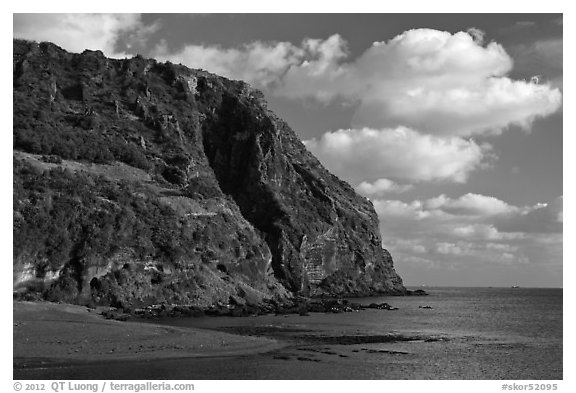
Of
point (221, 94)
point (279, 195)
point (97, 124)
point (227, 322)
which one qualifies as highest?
point (221, 94)

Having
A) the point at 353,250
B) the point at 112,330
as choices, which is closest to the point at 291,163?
the point at 353,250

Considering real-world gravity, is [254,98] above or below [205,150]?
above

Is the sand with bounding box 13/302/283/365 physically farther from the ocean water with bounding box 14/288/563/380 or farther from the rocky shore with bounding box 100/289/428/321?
the rocky shore with bounding box 100/289/428/321

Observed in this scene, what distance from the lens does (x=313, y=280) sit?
16812cm

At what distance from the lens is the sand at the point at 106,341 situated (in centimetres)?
4381

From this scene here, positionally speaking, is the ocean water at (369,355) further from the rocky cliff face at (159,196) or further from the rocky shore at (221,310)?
the rocky cliff face at (159,196)

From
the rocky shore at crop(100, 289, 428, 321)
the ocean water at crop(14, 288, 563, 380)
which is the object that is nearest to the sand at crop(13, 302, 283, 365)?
the ocean water at crop(14, 288, 563, 380)

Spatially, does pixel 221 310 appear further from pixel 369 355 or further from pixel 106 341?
pixel 369 355

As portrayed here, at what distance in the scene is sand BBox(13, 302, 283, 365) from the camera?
43.8 m

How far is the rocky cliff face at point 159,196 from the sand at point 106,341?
3140cm

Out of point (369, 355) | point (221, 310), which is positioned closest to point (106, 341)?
point (369, 355)

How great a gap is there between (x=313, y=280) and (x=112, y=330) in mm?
116992

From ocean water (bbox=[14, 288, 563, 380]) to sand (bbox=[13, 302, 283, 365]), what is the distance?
2.87 metres

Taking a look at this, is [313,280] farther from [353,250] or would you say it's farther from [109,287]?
[109,287]
